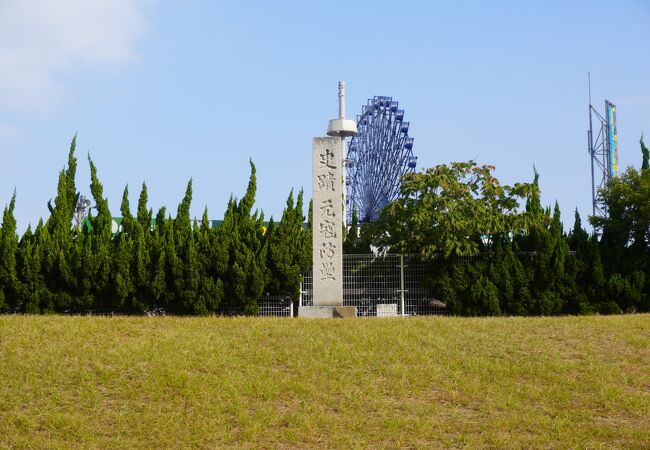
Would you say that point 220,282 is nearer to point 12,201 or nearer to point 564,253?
point 12,201

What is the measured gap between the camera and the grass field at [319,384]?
809cm

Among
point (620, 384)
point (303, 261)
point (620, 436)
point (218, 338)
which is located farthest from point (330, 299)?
point (620, 436)

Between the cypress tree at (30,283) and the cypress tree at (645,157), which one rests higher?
the cypress tree at (645,157)

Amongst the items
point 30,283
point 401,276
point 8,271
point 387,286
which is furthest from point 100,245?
point 401,276

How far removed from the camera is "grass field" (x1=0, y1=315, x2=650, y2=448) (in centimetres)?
809

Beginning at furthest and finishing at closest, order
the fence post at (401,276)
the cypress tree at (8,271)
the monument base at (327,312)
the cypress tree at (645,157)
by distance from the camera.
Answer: the cypress tree at (645,157) < the fence post at (401,276) < the cypress tree at (8,271) < the monument base at (327,312)

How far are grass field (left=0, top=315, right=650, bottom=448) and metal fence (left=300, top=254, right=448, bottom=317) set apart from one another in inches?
149

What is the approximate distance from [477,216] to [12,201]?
32.2ft

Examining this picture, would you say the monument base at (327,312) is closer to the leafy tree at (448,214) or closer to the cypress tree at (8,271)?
the leafy tree at (448,214)

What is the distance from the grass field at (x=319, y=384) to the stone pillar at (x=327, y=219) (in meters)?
1.73

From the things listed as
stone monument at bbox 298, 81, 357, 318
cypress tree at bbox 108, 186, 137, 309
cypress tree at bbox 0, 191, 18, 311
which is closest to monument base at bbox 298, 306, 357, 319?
stone monument at bbox 298, 81, 357, 318

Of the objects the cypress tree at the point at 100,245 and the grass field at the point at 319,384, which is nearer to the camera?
the grass field at the point at 319,384

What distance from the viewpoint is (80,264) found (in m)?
15.0

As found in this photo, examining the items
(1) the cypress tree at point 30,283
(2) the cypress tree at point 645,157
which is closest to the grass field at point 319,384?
(1) the cypress tree at point 30,283
